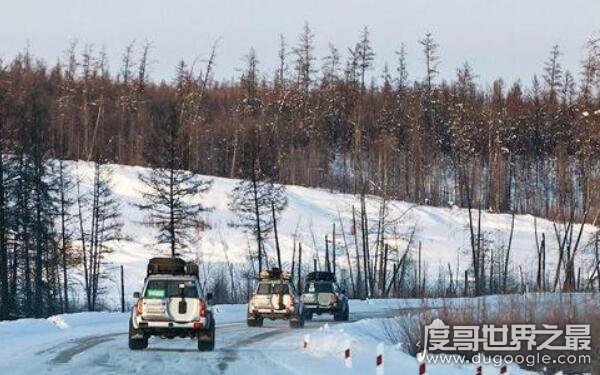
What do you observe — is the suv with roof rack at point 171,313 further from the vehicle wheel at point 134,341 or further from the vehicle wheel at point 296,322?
the vehicle wheel at point 296,322

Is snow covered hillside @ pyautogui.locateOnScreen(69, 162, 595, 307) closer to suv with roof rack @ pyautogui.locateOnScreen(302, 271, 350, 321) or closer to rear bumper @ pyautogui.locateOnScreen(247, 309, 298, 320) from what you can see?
suv with roof rack @ pyautogui.locateOnScreen(302, 271, 350, 321)

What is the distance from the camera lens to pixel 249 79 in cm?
12369

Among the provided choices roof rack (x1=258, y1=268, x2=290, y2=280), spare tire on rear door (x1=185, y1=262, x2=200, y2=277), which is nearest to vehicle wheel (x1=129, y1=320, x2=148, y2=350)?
spare tire on rear door (x1=185, y1=262, x2=200, y2=277)

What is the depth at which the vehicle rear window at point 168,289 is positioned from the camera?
86.8 ft

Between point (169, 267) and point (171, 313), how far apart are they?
2856 mm

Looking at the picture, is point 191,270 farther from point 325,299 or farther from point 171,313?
point 325,299

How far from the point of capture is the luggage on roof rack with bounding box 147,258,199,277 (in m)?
28.7

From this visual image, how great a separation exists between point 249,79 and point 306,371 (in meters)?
104

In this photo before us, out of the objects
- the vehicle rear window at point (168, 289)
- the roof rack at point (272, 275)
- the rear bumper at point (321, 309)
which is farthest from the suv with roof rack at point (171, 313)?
the rear bumper at point (321, 309)

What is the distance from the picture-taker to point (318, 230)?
9881 cm

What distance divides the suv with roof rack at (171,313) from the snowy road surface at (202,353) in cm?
45

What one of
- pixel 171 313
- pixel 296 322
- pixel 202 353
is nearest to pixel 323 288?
pixel 296 322

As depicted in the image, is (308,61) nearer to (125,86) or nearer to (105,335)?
(125,86)

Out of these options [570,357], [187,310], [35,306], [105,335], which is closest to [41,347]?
[187,310]
